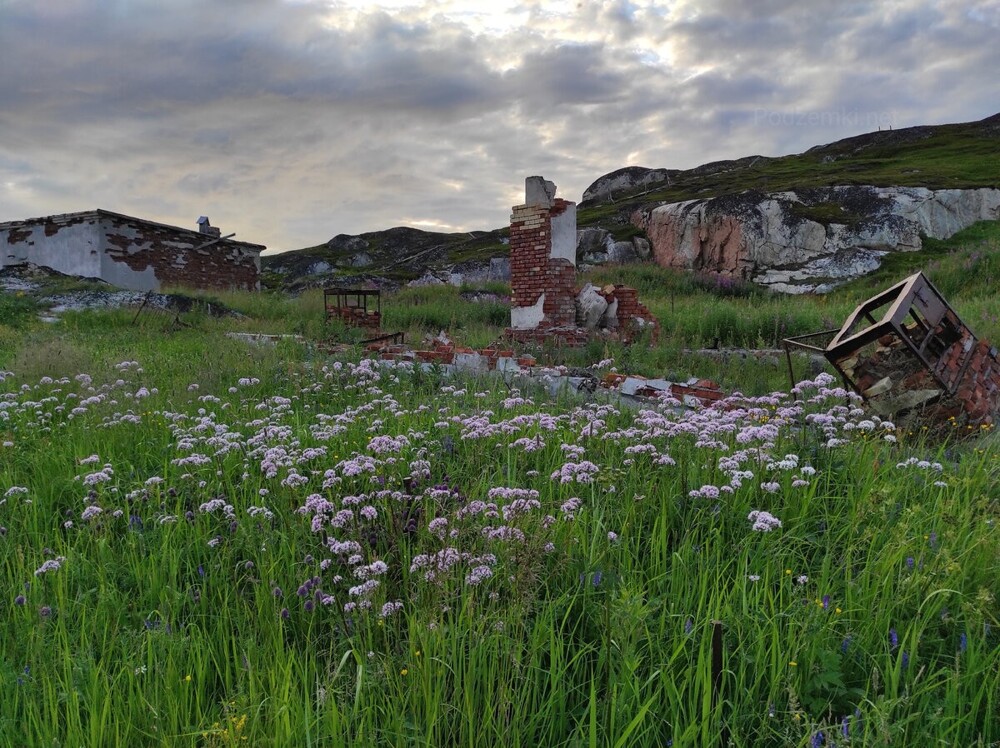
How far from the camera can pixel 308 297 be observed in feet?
64.5

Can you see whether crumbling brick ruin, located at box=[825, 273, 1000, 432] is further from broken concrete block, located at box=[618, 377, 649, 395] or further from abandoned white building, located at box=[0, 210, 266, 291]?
abandoned white building, located at box=[0, 210, 266, 291]

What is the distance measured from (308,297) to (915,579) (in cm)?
1924

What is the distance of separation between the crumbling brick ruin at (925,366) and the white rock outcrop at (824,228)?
18520 mm

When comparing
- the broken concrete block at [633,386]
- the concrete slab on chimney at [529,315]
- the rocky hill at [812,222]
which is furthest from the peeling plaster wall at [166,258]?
the broken concrete block at [633,386]

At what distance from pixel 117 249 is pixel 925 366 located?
27417 millimetres

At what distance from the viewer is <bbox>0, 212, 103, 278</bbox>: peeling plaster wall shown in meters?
24.2

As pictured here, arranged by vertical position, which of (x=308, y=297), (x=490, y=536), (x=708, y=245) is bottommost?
(x=490, y=536)

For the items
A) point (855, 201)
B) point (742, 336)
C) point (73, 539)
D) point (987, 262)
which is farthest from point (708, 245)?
A: point (73, 539)

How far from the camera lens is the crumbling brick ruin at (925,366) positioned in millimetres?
5453

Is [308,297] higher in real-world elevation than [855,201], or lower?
lower

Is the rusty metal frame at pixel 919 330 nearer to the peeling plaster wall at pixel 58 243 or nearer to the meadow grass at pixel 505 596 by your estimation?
the meadow grass at pixel 505 596

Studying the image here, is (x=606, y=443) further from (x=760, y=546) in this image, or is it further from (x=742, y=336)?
(x=742, y=336)

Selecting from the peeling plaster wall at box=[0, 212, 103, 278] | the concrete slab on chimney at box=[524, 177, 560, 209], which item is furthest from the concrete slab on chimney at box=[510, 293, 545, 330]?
the peeling plaster wall at box=[0, 212, 103, 278]

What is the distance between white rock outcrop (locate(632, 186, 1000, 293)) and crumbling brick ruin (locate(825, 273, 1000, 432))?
18.5 m
